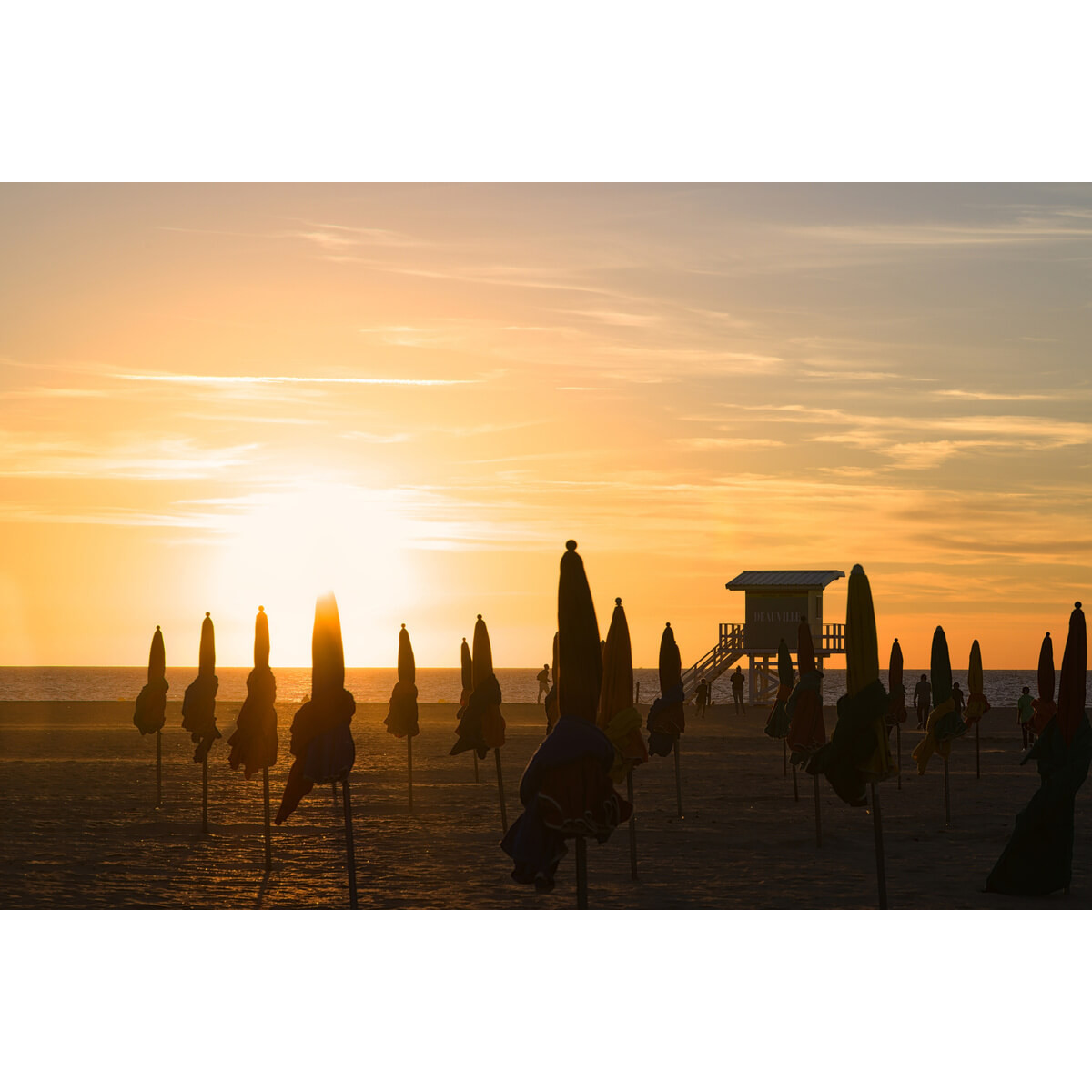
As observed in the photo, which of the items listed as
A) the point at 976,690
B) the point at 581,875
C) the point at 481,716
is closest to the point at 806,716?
the point at 481,716

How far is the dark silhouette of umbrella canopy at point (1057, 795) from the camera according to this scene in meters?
15.2

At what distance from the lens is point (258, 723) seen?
→ 17875mm

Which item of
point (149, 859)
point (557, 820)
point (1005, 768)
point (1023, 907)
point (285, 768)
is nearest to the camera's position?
point (557, 820)

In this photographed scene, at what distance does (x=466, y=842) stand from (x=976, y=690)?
532 inches

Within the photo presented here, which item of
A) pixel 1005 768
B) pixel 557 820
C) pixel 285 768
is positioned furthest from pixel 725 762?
pixel 557 820

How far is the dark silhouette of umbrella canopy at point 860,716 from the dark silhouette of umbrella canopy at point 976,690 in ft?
50.1

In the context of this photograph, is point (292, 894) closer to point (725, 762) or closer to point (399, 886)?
point (399, 886)

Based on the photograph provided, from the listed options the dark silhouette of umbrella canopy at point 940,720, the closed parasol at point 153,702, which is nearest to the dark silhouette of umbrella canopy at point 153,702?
the closed parasol at point 153,702

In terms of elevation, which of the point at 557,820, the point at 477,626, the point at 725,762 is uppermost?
the point at 477,626

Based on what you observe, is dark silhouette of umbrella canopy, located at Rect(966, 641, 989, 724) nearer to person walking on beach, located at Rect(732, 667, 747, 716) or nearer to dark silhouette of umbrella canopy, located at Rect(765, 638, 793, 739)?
dark silhouette of umbrella canopy, located at Rect(765, 638, 793, 739)

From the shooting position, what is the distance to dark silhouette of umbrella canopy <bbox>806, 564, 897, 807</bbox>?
14.3 meters

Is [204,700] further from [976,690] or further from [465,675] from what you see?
[976,690]

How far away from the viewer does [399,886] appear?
1714 cm

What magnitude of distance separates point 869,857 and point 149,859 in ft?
34.8
